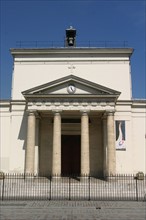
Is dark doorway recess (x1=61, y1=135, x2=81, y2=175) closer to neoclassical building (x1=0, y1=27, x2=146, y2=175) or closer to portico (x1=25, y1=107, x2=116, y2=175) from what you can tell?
neoclassical building (x1=0, y1=27, x2=146, y2=175)

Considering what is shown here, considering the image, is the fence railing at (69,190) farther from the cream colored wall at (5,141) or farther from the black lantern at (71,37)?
the black lantern at (71,37)

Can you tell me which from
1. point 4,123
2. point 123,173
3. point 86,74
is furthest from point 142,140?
point 4,123

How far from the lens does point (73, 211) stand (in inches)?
536

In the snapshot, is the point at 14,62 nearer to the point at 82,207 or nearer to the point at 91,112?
the point at 91,112

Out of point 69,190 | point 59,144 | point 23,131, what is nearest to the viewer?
point 69,190

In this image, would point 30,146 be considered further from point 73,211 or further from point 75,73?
point 73,211

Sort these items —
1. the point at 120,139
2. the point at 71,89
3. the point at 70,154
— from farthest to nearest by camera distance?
the point at 70,154 → the point at 120,139 → the point at 71,89

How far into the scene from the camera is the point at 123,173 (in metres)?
30.9

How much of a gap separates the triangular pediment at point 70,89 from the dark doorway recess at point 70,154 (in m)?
6.31

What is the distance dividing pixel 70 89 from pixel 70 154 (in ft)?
26.8

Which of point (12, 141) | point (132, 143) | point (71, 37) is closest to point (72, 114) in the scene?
point (12, 141)

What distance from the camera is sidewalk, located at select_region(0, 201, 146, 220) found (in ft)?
39.9

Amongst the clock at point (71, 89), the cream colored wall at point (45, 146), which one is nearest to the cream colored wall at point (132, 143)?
the clock at point (71, 89)

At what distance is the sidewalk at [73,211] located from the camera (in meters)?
12.2
